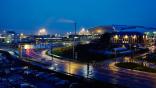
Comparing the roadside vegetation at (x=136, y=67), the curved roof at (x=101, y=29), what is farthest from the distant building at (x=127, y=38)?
the roadside vegetation at (x=136, y=67)

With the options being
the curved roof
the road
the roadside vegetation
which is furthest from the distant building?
the roadside vegetation

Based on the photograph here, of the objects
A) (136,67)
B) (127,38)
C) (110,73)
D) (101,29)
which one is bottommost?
(110,73)

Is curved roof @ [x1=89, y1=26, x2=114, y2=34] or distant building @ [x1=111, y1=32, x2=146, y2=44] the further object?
curved roof @ [x1=89, y1=26, x2=114, y2=34]

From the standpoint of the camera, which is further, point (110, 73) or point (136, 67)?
point (136, 67)

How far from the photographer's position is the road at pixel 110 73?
45.8 m

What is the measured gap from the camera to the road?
45812 mm

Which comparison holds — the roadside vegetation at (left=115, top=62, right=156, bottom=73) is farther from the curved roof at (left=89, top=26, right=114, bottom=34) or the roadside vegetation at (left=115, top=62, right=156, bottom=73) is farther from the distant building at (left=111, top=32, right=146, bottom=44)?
the curved roof at (left=89, top=26, right=114, bottom=34)

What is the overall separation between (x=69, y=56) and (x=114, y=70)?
22.6 metres

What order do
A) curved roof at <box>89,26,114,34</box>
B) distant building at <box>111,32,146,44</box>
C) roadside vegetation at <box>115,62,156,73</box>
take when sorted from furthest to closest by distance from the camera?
curved roof at <box>89,26,114,34</box>
distant building at <box>111,32,146,44</box>
roadside vegetation at <box>115,62,156,73</box>

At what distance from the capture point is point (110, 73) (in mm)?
53875

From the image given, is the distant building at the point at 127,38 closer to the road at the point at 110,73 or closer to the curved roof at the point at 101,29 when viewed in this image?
the curved roof at the point at 101,29

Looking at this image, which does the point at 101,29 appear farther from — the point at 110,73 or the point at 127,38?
the point at 110,73

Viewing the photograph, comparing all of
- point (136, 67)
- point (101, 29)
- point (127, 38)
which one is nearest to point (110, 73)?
point (136, 67)

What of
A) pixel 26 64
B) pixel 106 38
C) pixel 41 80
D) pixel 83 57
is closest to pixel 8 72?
pixel 26 64
